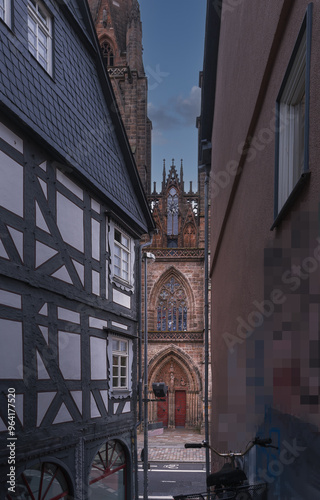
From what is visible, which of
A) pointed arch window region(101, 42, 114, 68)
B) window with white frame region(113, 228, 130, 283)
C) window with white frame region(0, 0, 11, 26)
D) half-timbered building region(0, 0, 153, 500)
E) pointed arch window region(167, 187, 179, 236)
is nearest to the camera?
half-timbered building region(0, 0, 153, 500)

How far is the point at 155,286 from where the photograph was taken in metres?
33.4

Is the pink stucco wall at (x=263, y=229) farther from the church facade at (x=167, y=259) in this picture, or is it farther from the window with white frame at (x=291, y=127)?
the church facade at (x=167, y=259)

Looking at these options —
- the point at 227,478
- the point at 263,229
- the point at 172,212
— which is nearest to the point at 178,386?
the point at 172,212

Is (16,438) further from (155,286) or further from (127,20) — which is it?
(127,20)

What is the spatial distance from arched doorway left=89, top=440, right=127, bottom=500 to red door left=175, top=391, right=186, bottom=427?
2212cm

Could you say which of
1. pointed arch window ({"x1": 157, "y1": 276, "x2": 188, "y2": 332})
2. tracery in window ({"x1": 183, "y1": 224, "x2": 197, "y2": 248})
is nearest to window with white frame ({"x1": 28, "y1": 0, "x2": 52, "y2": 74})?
pointed arch window ({"x1": 157, "y1": 276, "x2": 188, "y2": 332})

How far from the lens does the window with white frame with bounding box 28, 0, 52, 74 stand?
23.9ft

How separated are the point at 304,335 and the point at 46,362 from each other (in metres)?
4.94

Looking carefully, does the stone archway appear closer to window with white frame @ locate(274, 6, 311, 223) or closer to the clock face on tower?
the clock face on tower

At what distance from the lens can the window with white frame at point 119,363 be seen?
10.0 meters

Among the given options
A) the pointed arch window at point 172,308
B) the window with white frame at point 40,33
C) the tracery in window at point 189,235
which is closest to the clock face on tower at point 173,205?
the tracery in window at point 189,235

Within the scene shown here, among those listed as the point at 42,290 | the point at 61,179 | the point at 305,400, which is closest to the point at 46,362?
the point at 42,290

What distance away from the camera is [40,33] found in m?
7.61

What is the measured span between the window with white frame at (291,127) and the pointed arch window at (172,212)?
34.0m
